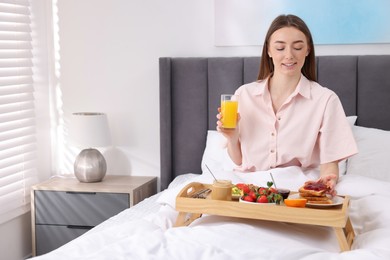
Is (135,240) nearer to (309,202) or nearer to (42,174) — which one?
(309,202)

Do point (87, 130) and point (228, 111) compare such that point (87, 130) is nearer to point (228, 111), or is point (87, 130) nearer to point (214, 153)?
point (214, 153)

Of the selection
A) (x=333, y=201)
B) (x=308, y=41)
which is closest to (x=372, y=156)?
(x=308, y=41)

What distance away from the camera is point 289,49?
2420 mm

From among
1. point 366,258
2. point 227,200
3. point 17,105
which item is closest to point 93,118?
point 17,105

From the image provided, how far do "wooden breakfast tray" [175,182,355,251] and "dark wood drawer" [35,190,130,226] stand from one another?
4.56 feet

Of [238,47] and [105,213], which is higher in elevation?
[238,47]

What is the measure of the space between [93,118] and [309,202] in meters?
1.86

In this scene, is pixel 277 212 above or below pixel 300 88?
below

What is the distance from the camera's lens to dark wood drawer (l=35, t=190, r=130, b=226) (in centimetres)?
342

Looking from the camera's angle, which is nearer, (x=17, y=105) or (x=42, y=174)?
(x=17, y=105)

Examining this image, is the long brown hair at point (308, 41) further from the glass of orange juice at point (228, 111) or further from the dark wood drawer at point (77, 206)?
the dark wood drawer at point (77, 206)

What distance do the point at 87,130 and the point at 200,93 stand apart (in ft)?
2.32

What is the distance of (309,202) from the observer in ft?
6.48

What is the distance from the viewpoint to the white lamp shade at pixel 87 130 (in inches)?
138
